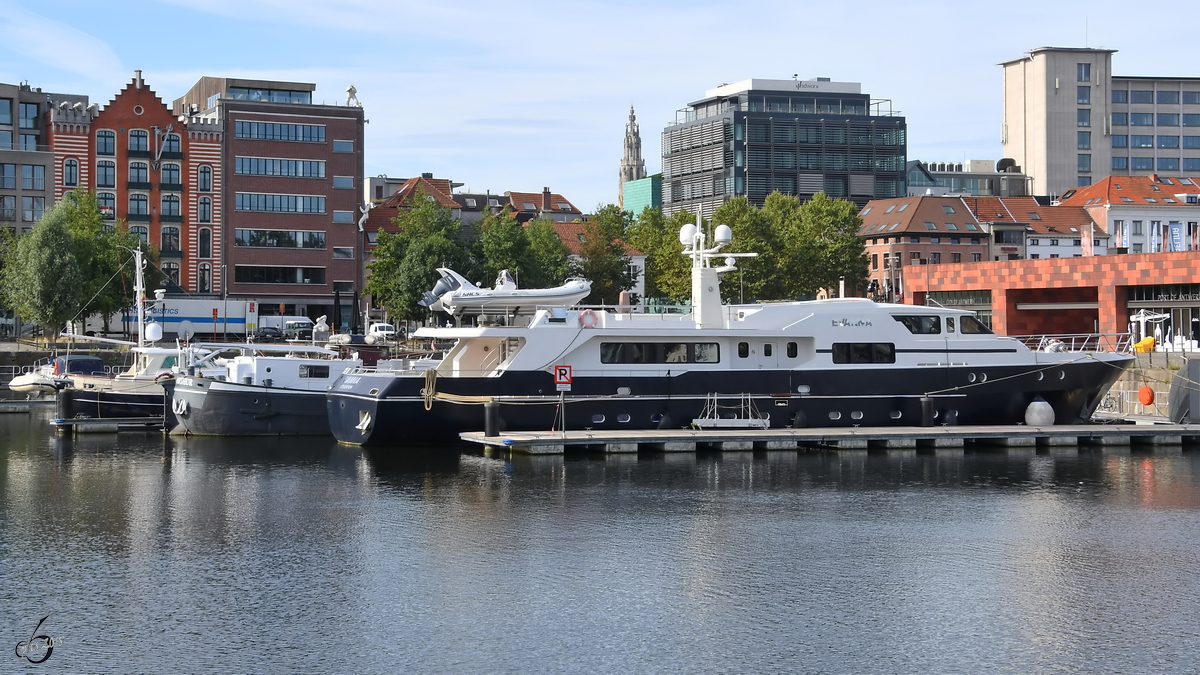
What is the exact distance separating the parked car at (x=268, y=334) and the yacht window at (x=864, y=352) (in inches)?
1775

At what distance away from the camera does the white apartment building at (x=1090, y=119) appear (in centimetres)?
13925

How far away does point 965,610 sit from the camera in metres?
21.2

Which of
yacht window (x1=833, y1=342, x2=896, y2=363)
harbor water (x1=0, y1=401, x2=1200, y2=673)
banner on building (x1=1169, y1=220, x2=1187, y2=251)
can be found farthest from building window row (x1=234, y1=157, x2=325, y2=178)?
yacht window (x1=833, y1=342, x2=896, y2=363)

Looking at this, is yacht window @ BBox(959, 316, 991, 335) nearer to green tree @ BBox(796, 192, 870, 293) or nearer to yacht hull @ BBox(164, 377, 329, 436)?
yacht hull @ BBox(164, 377, 329, 436)

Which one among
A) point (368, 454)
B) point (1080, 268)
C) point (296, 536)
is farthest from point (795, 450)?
point (1080, 268)

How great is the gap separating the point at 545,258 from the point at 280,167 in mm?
20683

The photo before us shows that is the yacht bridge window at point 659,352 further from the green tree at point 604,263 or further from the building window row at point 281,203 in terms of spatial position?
the building window row at point 281,203

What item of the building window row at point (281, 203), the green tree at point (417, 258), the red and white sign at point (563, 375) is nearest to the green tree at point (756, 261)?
the green tree at point (417, 258)

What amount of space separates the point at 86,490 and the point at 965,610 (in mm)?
22534

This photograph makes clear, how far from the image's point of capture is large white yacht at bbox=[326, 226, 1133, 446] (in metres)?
39.5

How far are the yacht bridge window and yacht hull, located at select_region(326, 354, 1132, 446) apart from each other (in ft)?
1.63

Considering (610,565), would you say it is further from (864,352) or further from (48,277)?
(48,277)

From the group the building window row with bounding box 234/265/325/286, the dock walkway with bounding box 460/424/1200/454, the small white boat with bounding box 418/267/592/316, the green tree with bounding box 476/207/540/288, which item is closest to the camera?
the dock walkway with bounding box 460/424/1200/454

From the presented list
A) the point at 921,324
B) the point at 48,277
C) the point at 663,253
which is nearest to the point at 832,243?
the point at 663,253
